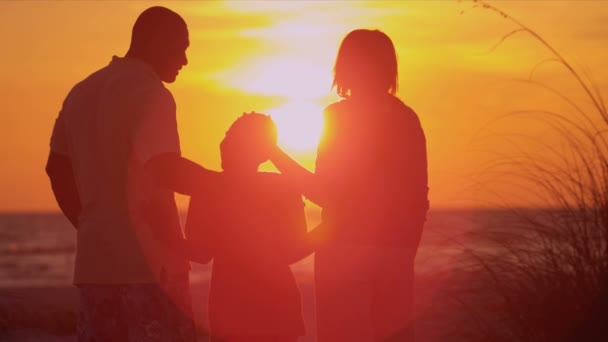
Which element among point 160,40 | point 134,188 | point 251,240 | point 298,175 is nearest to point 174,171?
point 134,188

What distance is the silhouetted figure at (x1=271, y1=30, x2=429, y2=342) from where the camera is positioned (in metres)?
4.43

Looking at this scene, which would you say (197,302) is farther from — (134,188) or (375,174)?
(134,188)

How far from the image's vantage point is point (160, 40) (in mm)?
4184

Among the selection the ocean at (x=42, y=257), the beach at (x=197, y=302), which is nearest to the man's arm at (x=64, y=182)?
the beach at (x=197, y=302)

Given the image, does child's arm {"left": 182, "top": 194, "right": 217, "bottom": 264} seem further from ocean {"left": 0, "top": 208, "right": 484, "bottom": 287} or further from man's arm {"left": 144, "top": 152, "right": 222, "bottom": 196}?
ocean {"left": 0, "top": 208, "right": 484, "bottom": 287}

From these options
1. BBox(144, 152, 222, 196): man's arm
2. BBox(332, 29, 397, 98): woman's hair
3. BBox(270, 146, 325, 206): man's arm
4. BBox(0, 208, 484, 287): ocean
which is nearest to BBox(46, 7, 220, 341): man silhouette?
BBox(144, 152, 222, 196): man's arm

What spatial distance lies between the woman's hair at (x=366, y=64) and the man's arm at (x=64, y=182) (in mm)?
1235

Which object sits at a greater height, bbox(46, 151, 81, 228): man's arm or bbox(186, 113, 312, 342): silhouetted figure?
bbox(46, 151, 81, 228): man's arm

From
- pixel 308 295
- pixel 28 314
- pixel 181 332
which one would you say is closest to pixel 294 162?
pixel 181 332

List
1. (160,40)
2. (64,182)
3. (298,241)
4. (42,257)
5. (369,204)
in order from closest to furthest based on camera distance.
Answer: (160,40)
(64,182)
(369,204)
(298,241)
(42,257)

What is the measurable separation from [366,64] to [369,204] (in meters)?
0.63

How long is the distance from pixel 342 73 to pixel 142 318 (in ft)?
4.68

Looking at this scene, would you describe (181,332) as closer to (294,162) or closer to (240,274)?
(240,274)

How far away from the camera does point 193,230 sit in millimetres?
4629
